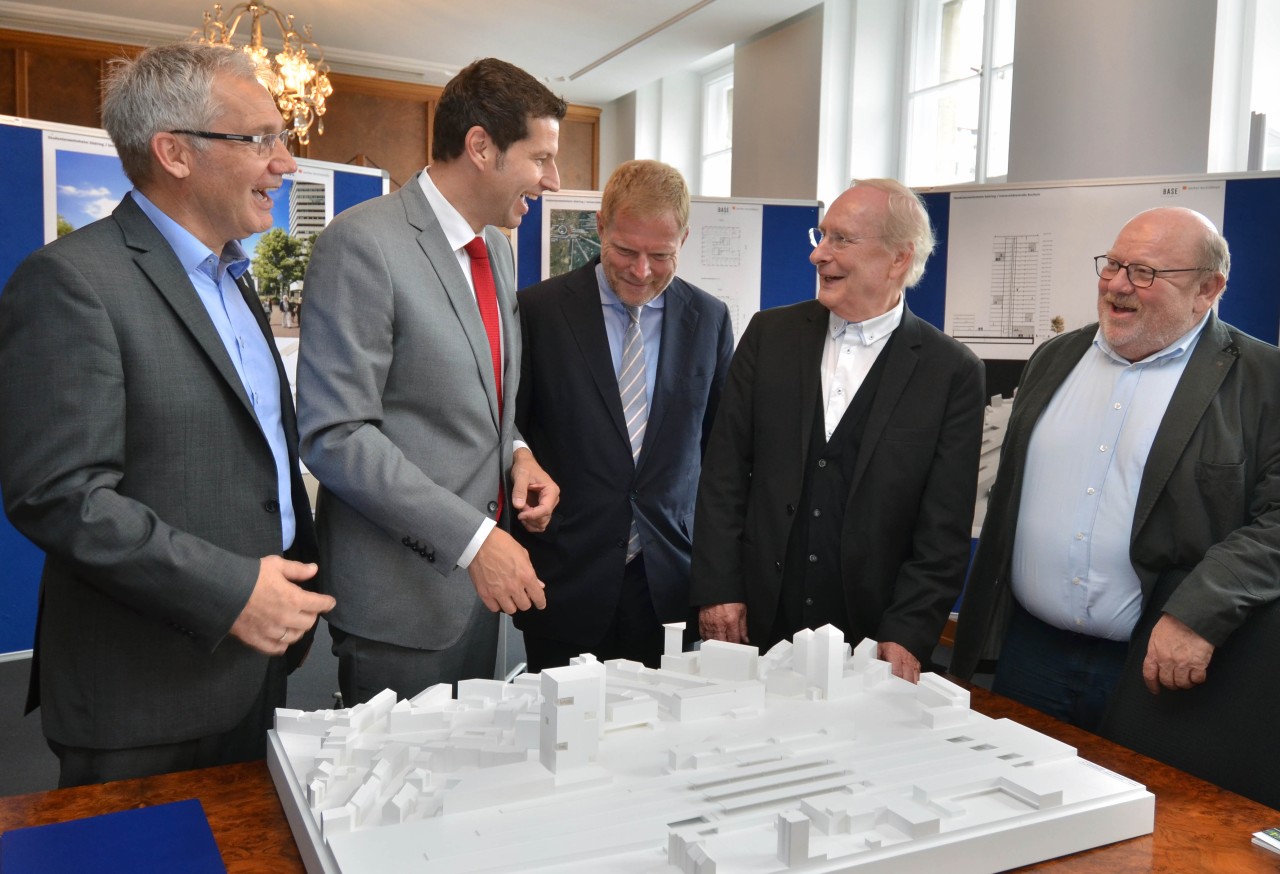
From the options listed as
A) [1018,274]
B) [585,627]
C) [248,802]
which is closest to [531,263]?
[1018,274]

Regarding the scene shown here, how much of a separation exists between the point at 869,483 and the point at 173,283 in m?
1.43

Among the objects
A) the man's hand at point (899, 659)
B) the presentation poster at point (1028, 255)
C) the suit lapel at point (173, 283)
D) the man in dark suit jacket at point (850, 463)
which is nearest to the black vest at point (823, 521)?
the man in dark suit jacket at point (850, 463)

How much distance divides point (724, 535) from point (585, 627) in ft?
1.39

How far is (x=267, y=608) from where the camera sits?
4.84 feet

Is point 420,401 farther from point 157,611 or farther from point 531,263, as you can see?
point 531,263

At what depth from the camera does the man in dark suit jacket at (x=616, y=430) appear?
8.16ft

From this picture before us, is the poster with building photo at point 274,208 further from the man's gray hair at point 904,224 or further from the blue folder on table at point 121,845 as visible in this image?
the blue folder on table at point 121,845

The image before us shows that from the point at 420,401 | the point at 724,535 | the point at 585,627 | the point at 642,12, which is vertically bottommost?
the point at 585,627

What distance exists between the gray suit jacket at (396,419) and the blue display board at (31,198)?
3.18 metres

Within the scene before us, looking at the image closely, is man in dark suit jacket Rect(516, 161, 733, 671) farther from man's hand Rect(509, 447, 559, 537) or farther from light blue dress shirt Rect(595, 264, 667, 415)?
man's hand Rect(509, 447, 559, 537)

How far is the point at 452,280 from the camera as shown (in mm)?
1978

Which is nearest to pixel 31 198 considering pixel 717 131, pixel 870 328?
pixel 870 328

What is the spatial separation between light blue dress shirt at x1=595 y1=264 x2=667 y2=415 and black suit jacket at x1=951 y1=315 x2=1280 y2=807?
892mm

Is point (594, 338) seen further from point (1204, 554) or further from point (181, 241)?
point (1204, 554)
